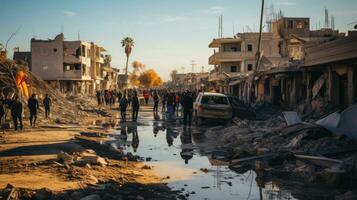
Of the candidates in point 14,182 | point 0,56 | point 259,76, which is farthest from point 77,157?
point 259,76

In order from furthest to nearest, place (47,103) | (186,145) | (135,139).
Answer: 1. (47,103)
2. (135,139)
3. (186,145)

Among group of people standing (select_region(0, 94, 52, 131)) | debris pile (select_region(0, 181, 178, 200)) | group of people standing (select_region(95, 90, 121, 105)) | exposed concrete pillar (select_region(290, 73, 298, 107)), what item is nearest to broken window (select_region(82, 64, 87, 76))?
group of people standing (select_region(95, 90, 121, 105))

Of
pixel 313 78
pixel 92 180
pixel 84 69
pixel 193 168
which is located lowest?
pixel 193 168

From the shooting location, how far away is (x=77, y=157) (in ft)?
38.7

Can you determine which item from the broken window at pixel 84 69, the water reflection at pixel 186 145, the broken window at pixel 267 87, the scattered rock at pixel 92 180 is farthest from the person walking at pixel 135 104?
the broken window at pixel 84 69

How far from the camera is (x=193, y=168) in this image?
11.9 meters

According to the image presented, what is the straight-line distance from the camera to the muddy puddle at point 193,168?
9039 millimetres

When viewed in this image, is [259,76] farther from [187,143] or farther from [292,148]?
[292,148]

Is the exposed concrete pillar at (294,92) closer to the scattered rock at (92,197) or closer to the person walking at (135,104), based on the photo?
the person walking at (135,104)

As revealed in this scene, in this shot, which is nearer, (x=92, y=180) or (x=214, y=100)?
(x=92, y=180)

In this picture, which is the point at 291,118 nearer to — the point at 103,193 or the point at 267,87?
the point at 103,193

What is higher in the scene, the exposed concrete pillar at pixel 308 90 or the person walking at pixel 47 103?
the exposed concrete pillar at pixel 308 90

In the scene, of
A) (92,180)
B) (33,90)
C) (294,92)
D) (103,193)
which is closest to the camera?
(103,193)

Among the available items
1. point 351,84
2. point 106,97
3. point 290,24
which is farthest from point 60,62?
point 351,84
